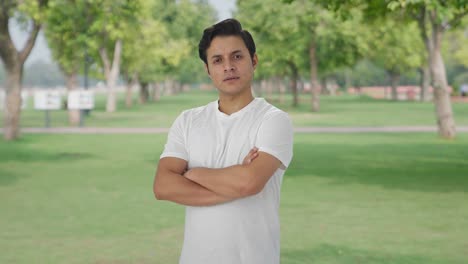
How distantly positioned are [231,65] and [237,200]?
2.06ft

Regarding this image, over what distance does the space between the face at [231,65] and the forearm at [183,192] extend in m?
0.47

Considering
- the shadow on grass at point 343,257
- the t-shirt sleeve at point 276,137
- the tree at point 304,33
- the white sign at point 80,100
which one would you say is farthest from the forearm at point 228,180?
the tree at point 304,33

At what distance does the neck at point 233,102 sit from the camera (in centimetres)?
376

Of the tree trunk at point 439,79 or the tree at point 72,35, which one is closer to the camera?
the tree trunk at point 439,79

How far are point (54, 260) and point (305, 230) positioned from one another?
326cm

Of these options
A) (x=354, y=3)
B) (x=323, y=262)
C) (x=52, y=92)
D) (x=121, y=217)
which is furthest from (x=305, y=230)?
(x=52, y=92)

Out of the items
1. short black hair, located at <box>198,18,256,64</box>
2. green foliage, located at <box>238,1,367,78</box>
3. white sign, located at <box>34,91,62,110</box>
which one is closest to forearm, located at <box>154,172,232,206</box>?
short black hair, located at <box>198,18,256,64</box>

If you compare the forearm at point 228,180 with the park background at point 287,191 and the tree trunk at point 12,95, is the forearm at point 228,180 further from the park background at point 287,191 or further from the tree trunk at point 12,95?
the tree trunk at point 12,95

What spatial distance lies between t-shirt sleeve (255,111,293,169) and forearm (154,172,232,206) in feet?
0.99

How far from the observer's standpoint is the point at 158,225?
10.6m

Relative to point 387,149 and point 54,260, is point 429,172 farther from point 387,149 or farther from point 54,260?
point 54,260

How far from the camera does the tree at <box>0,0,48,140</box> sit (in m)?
24.5

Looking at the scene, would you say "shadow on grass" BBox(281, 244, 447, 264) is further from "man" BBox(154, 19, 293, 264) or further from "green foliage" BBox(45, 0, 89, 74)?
"green foliage" BBox(45, 0, 89, 74)

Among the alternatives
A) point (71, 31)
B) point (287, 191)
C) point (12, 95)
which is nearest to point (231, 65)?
point (287, 191)
